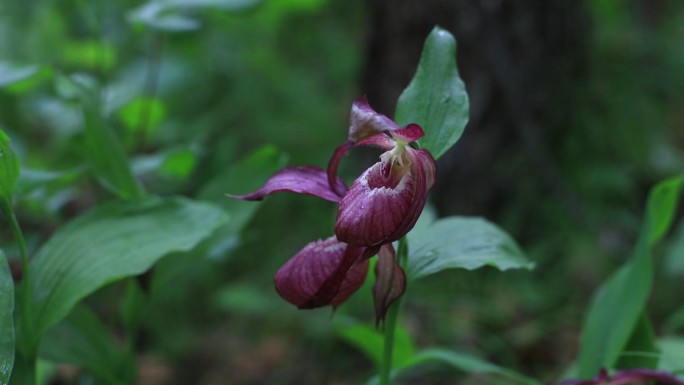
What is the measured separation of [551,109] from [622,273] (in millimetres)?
1019

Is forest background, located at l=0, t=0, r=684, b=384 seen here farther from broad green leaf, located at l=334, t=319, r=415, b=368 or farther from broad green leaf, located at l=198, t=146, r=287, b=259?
broad green leaf, located at l=334, t=319, r=415, b=368

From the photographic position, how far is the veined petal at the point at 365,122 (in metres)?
0.65

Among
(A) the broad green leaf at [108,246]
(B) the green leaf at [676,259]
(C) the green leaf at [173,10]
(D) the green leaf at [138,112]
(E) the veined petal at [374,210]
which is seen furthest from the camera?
(D) the green leaf at [138,112]

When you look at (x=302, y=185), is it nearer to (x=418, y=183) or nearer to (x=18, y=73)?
(x=418, y=183)

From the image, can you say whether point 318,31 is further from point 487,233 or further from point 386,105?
point 487,233

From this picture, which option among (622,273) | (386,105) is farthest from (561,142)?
(622,273)

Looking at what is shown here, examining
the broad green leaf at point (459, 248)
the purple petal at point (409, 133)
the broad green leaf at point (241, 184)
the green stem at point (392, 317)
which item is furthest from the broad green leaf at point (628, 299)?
the broad green leaf at point (241, 184)

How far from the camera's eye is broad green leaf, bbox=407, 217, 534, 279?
77 centimetres

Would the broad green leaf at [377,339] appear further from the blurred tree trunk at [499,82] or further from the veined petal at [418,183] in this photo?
the blurred tree trunk at [499,82]

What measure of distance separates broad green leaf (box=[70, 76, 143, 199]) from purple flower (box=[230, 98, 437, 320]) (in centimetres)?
36

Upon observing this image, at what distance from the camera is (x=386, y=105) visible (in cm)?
195

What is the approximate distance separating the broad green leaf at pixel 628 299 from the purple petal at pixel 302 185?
0.42 m

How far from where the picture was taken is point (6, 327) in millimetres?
662

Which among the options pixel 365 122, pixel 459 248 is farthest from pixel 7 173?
pixel 459 248
